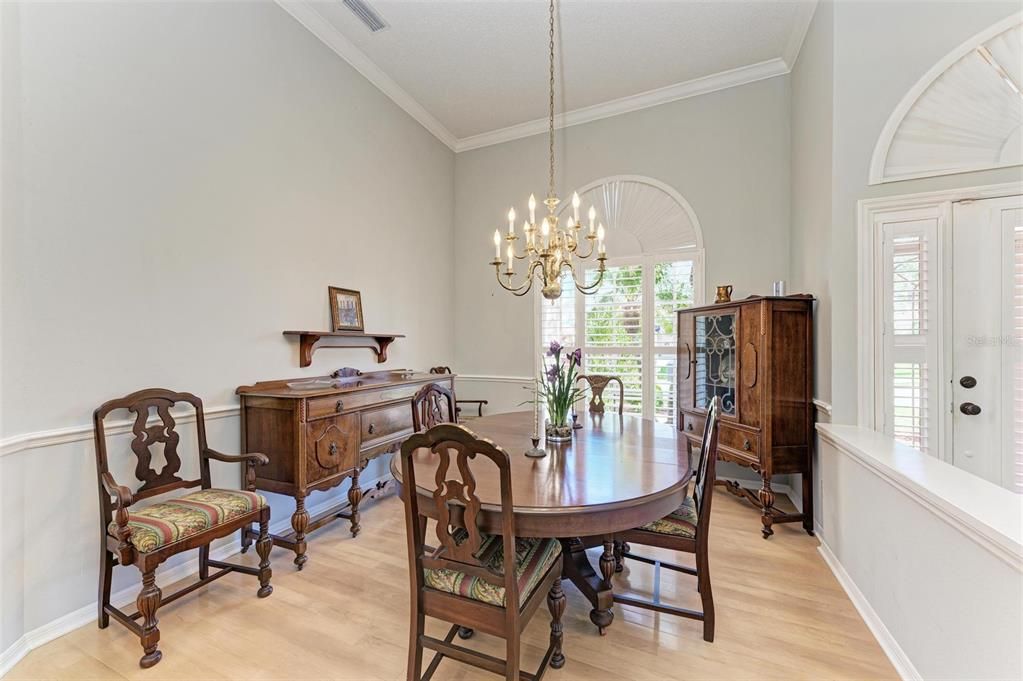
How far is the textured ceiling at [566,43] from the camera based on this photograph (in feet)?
9.61

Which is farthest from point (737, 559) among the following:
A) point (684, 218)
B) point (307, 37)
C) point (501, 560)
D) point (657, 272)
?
point (307, 37)

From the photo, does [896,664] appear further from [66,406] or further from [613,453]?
[66,406]

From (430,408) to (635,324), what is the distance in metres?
2.37

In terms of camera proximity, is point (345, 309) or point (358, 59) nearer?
point (345, 309)

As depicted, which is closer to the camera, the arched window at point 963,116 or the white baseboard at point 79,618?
the white baseboard at point 79,618

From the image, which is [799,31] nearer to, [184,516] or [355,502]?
[355,502]

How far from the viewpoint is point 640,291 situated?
4.08 metres

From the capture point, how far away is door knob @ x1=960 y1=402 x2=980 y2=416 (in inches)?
91.4

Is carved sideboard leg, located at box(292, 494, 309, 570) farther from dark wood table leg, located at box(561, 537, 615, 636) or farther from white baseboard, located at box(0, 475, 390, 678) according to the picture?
dark wood table leg, located at box(561, 537, 615, 636)

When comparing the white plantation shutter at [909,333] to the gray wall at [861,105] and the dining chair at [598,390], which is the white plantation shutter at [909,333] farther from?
the dining chair at [598,390]

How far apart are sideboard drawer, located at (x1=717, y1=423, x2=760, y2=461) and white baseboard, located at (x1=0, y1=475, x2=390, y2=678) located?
10.6ft

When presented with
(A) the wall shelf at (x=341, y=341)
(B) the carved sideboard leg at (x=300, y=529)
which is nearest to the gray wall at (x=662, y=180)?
(A) the wall shelf at (x=341, y=341)

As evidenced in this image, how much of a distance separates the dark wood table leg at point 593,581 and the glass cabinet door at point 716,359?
65.4 inches

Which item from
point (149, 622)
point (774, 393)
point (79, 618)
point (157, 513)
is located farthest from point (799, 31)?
point (79, 618)
